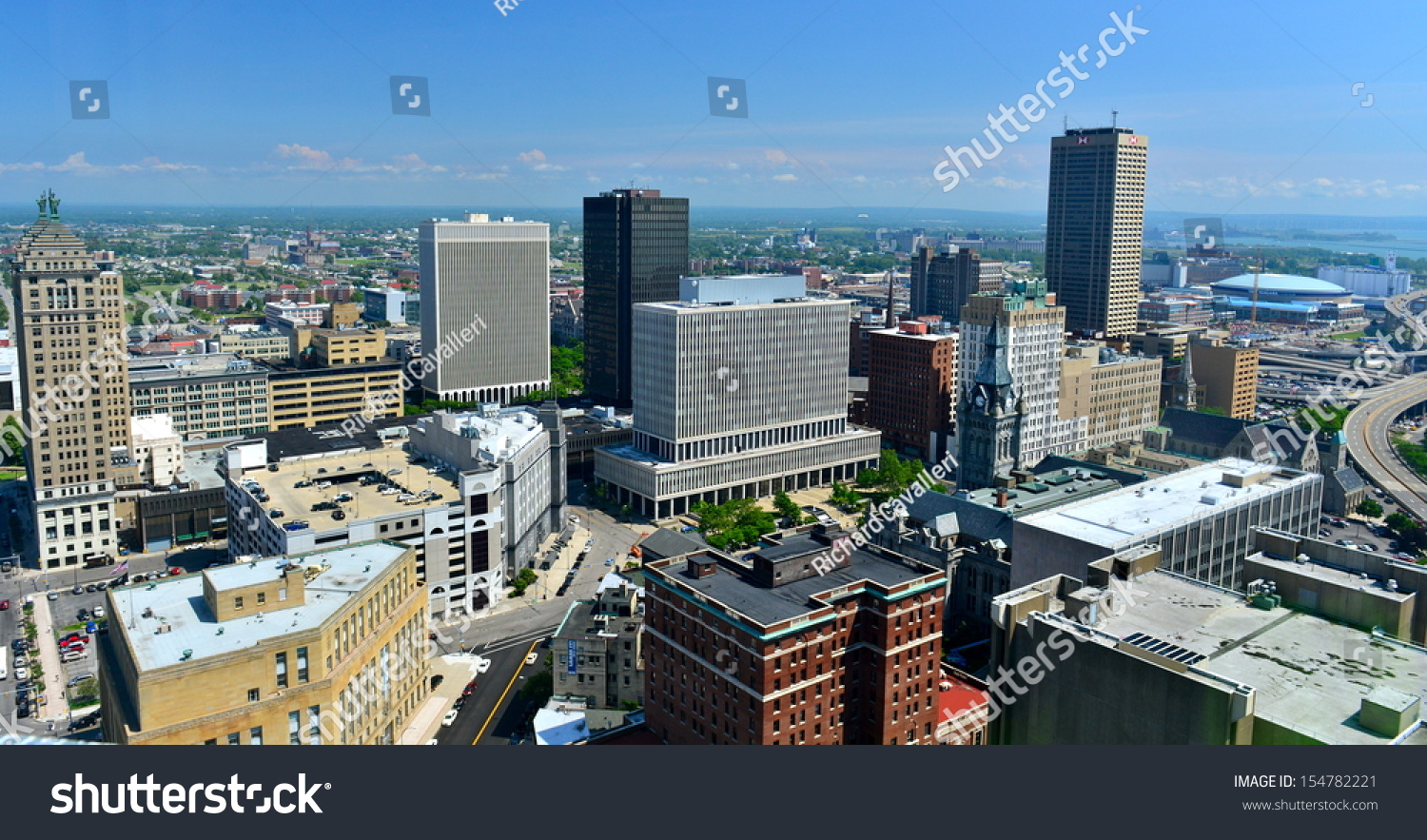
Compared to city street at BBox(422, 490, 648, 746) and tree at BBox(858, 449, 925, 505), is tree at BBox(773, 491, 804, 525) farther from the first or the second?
city street at BBox(422, 490, 648, 746)

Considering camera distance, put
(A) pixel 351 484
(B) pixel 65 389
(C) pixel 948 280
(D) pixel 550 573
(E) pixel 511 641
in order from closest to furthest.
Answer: (E) pixel 511 641 → (A) pixel 351 484 → (B) pixel 65 389 → (D) pixel 550 573 → (C) pixel 948 280

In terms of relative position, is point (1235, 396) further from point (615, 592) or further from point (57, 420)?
point (57, 420)

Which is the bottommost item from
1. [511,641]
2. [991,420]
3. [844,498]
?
[511,641]

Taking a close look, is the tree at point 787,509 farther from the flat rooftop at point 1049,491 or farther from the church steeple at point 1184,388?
the church steeple at point 1184,388

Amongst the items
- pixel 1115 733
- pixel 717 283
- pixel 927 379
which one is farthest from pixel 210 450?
pixel 1115 733

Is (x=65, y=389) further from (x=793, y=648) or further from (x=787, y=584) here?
(x=793, y=648)

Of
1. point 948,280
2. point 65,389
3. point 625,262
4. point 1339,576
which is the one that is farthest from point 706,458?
point 948,280

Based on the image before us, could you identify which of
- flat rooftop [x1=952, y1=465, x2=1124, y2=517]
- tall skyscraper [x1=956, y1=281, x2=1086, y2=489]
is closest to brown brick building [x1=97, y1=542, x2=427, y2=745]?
flat rooftop [x1=952, y1=465, x2=1124, y2=517]
